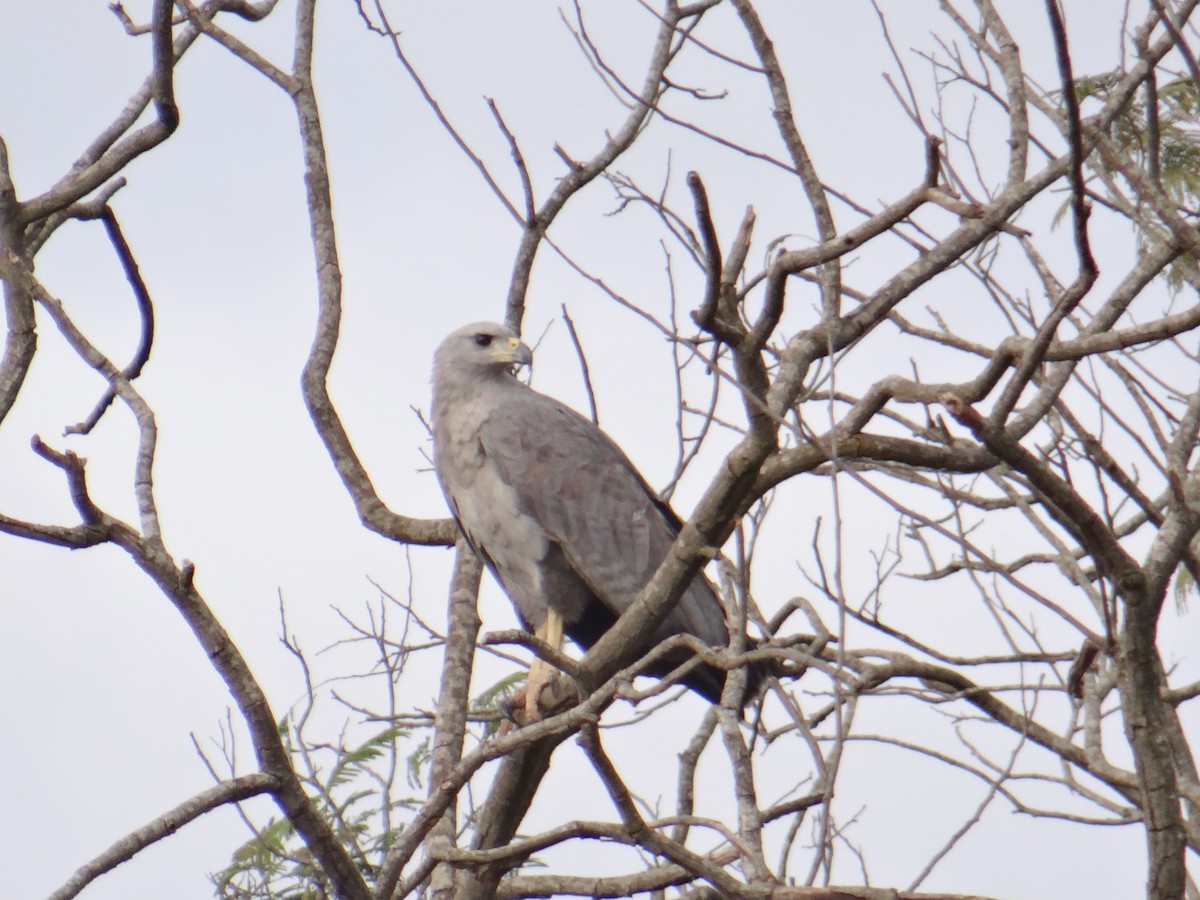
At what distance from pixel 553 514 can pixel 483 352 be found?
84 centimetres

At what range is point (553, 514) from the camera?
5.62 metres

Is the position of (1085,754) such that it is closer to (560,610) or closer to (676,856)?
(676,856)

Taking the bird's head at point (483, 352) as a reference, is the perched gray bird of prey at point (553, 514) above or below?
below

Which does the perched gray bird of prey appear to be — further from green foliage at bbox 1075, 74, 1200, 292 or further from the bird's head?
green foliage at bbox 1075, 74, 1200, 292

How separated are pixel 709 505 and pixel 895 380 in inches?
19.4

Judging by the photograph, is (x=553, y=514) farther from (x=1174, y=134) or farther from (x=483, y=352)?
(x=1174, y=134)

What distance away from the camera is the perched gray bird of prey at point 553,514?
5500 millimetres

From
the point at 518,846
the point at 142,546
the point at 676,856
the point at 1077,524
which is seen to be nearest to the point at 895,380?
the point at 1077,524

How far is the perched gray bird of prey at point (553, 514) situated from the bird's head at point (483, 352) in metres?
0.01

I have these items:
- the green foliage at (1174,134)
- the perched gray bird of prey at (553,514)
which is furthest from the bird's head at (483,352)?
the green foliage at (1174,134)

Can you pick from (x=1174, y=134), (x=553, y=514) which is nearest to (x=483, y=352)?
(x=553, y=514)

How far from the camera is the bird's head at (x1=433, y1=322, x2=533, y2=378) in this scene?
585 cm

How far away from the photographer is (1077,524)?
9.07 feet

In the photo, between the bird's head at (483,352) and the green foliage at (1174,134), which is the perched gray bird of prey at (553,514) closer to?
the bird's head at (483,352)
